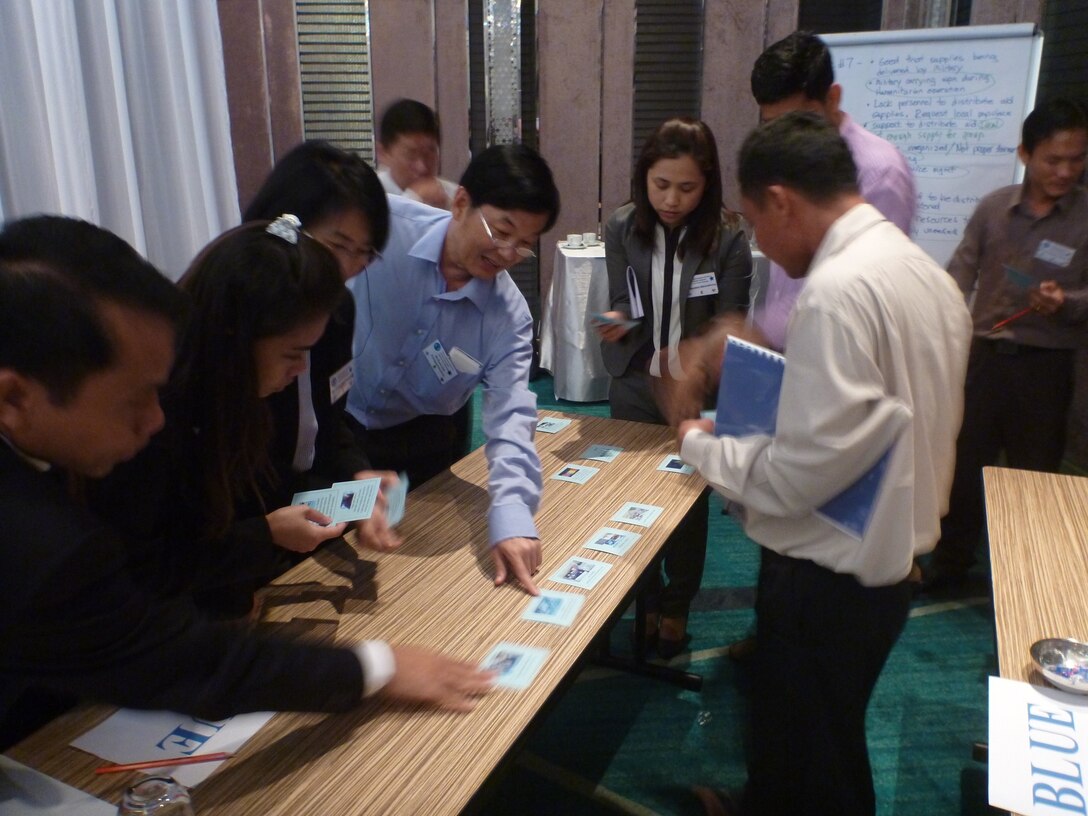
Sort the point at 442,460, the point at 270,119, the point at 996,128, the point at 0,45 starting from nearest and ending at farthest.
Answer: the point at 442,460, the point at 0,45, the point at 996,128, the point at 270,119

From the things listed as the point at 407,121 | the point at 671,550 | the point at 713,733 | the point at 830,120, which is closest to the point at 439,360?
the point at 671,550

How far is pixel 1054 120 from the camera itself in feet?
8.48

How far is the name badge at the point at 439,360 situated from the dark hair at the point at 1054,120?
2.16 metres

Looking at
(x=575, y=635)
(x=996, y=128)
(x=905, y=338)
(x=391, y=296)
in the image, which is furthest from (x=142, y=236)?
(x=996, y=128)

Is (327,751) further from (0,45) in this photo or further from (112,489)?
(0,45)

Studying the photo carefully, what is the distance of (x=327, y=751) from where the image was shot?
1039mm

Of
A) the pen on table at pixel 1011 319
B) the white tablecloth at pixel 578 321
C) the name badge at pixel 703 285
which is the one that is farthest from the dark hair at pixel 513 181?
the white tablecloth at pixel 578 321

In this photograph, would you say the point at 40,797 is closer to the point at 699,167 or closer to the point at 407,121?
the point at 699,167

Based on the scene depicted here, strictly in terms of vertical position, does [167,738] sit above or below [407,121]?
below

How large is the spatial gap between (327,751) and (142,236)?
9.51ft

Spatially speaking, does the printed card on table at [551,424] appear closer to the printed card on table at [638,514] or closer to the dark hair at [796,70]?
the printed card on table at [638,514]

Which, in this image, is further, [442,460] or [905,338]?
[442,460]

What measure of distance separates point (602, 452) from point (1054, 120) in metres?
1.89

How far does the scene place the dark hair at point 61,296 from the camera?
29.8 inches
